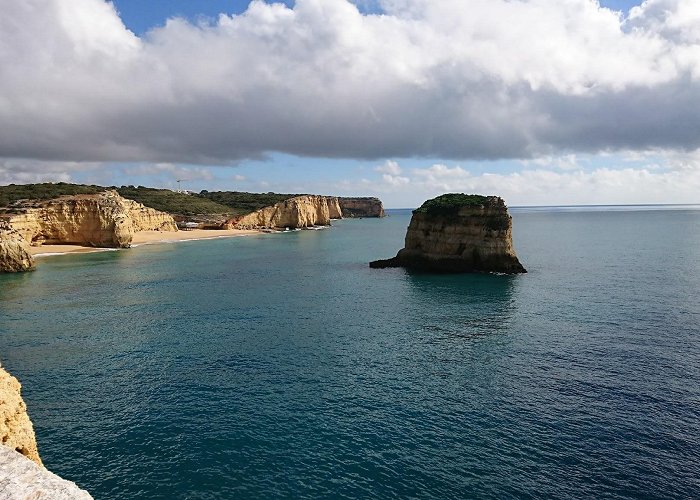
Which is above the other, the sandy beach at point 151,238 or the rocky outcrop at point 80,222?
the rocky outcrop at point 80,222

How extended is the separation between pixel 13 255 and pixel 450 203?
266ft

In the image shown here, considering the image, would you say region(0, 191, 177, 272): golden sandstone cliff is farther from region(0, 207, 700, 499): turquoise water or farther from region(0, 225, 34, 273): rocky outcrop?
region(0, 207, 700, 499): turquoise water

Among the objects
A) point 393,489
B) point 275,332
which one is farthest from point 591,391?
point 275,332

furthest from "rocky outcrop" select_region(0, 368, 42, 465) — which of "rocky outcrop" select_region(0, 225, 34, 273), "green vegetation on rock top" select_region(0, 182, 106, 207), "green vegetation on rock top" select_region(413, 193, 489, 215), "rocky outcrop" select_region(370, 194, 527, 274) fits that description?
"green vegetation on rock top" select_region(0, 182, 106, 207)

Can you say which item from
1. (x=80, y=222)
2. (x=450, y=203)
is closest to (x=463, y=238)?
(x=450, y=203)

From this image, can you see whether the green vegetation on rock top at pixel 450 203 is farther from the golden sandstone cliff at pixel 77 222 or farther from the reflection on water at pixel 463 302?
the golden sandstone cliff at pixel 77 222

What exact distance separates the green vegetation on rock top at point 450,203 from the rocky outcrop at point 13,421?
7618cm

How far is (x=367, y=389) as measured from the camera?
3438cm

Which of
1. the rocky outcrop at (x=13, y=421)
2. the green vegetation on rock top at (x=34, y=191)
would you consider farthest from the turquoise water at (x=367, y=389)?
the green vegetation on rock top at (x=34, y=191)

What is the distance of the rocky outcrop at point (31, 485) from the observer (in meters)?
11.3

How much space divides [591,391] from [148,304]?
170 ft

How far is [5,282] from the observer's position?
80.4 metres

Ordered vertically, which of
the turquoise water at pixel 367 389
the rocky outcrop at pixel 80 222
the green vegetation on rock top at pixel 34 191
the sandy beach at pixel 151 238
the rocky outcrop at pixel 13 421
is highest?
the green vegetation on rock top at pixel 34 191

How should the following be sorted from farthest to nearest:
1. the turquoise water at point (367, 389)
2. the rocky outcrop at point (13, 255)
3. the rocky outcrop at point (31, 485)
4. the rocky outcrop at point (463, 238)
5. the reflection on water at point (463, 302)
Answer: the rocky outcrop at point (13, 255) < the rocky outcrop at point (463, 238) < the reflection on water at point (463, 302) < the turquoise water at point (367, 389) < the rocky outcrop at point (31, 485)
